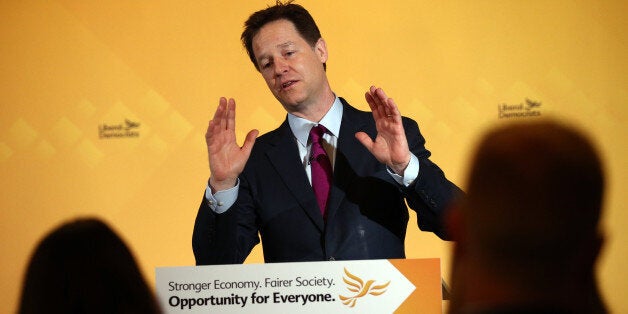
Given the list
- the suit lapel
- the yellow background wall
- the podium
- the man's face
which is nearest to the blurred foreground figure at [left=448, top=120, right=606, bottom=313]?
the podium

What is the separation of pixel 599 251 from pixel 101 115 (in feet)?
14.4

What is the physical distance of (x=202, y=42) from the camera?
483cm

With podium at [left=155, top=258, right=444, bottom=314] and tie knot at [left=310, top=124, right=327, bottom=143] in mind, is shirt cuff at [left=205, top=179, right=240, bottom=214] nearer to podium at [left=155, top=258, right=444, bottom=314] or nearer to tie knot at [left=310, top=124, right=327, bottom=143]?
tie knot at [left=310, top=124, right=327, bottom=143]

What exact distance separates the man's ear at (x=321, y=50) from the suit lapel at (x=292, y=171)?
18.7 inches

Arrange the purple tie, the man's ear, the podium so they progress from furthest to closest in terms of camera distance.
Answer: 1. the man's ear
2. the purple tie
3. the podium

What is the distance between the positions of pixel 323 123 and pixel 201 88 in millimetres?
1044

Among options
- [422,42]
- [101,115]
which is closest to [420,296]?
[422,42]

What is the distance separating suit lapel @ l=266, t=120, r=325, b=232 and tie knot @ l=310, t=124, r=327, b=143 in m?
0.10

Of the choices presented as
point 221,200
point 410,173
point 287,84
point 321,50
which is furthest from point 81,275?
point 321,50

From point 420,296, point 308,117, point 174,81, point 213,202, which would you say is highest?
point 174,81

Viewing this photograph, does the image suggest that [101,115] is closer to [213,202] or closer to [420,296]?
[213,202]

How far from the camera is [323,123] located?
13.4 feet

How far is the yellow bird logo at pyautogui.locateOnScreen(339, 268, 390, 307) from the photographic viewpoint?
254 centimetres

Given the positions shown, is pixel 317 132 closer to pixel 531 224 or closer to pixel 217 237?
pixel 217 237
